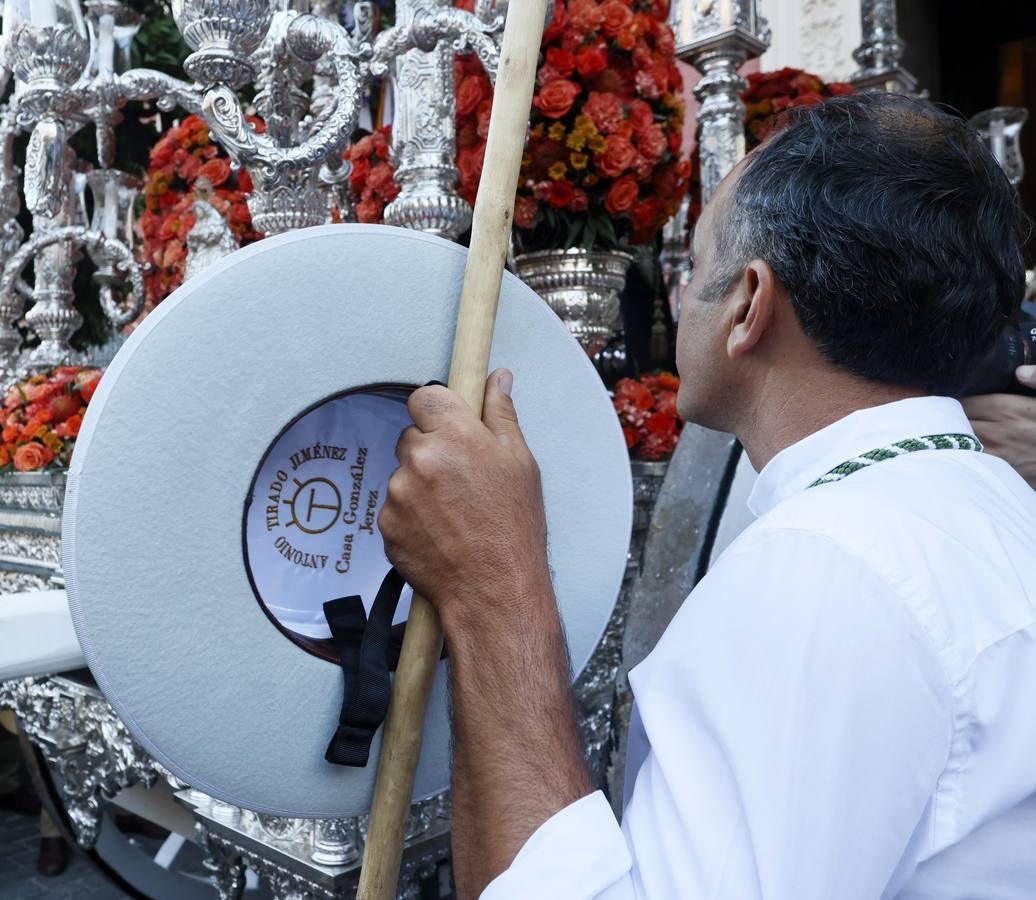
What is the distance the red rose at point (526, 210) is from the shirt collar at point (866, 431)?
1149 millimetres

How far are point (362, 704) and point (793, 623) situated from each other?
1.46 feet

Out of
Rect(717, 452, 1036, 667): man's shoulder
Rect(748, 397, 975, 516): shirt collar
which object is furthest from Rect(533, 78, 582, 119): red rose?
Rect(717, 452, 1036, 667): man's shoulder

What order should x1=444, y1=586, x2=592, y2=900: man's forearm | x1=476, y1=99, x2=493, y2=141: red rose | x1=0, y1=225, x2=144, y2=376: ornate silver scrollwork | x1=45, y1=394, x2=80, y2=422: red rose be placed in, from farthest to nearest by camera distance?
1. x1=0, y1=225, x2=144, y2=376: ornate silver scrollwork
2. x1=45, y1=394, x2=80, y2=422: red rose
3. x1=476, y1=99, x2=493, y2=141: red rose
4. x1=444, y1=586, x2=592, y2=900: man's forearm

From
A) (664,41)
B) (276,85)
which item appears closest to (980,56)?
(664,41)

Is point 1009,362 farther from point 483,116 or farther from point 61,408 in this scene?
point 61,408

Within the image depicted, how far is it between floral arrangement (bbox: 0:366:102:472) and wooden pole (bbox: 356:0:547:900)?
1928 millimetres

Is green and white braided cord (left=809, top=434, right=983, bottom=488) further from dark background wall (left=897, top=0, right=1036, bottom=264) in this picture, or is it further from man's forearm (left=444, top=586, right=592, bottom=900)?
dark background wall (left=897, top=0, right=1036, bottom=264)

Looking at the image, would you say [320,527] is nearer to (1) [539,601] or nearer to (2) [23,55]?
(1) [539,601]

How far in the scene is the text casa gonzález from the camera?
0.99 meters

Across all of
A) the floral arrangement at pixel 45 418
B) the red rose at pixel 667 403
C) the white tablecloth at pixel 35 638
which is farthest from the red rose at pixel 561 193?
the floral arrangement at pixel 45 418

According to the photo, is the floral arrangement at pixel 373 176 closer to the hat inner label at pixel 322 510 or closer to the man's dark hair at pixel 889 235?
the hat inner label at pixel 322 510

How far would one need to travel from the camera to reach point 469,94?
6.10ft

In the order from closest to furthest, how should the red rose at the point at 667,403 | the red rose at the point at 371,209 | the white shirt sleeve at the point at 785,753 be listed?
1. the white shirt sleeve at the point at 785,753
2. the red rose at the point at 667,403
3. the red rose at the point at 371,209

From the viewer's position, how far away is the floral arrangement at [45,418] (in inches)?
101
